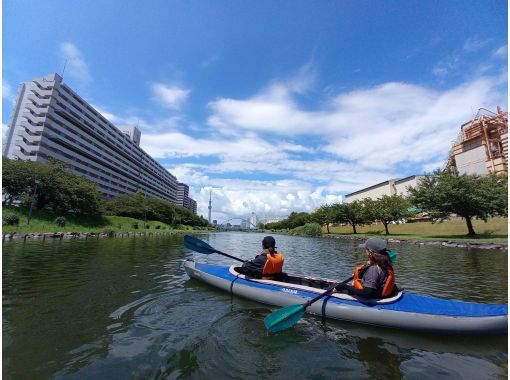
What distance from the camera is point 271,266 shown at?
936 cm

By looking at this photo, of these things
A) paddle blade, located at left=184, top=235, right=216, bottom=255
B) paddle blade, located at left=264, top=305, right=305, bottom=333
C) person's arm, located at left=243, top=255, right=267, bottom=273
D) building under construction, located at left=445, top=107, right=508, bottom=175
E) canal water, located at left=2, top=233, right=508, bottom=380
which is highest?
building under construction, located at left=445, top=107, right=508, bottom=175

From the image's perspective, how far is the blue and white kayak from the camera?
618 cm

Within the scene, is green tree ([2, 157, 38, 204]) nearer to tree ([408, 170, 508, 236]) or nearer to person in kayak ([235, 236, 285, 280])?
person in kayak ([235, 236, 285, 280])

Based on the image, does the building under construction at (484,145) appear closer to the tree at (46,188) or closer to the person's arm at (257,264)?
the person's arm at (257,264)

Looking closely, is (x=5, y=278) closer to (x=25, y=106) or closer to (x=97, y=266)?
(x=97, y=266)

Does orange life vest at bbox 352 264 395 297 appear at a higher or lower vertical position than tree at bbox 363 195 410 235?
lower

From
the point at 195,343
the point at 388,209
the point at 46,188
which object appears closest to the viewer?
the point at 195,343

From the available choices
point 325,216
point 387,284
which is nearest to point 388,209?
point 325,216

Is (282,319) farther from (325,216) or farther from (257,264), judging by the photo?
(325,216)

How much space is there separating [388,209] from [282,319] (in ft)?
179

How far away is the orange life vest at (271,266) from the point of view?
368 inches

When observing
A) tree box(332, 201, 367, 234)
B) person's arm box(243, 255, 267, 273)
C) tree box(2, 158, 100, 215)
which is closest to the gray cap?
person's arm box(243, 255, 267, 273)

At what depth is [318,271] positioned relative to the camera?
50.9 feet

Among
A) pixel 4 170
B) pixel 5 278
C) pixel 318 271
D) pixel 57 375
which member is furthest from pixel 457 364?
pixel 4 170
